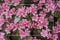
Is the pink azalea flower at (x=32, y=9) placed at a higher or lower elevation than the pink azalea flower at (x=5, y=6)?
lower

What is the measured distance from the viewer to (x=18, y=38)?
1.31m

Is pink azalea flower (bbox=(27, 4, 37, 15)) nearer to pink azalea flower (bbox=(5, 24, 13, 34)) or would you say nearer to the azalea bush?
the azalea bush

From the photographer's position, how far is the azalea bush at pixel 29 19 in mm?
1323

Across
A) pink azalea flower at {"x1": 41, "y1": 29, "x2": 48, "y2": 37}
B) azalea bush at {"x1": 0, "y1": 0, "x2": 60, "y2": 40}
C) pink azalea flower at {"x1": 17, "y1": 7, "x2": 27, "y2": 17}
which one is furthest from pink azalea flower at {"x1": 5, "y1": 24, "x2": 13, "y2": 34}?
pink azalea flower at {"x1": 41, "y1": 29, "x2": 48, "y2": 37}

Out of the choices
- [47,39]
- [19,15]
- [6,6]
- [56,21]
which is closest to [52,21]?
[56,21]

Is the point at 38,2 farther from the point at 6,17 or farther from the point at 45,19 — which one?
the point at 6,17

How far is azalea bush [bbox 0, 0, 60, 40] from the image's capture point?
52.1 inches

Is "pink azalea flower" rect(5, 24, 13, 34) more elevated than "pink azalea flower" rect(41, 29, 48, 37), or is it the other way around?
"pink azalea flower" rect(5, 24, 13, 34)

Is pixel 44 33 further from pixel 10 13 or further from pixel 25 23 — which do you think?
pixel 10 13

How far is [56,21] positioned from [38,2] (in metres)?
0.19

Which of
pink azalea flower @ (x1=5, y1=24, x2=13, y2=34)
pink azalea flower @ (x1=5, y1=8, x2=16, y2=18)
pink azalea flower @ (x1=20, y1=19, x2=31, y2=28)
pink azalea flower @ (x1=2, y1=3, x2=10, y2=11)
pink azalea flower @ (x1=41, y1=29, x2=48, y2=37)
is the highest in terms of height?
pink azalea flower @ (x1=2, y1=3, x2=10, y2=11)

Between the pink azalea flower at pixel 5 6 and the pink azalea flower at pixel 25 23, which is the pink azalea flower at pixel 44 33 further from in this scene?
the pink azalea flower at pixel 5 6

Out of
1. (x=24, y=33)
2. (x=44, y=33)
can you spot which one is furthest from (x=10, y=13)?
(x=44, y=33)

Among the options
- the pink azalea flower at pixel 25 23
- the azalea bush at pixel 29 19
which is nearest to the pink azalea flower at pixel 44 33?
the azalea bush at pixel 29 19
